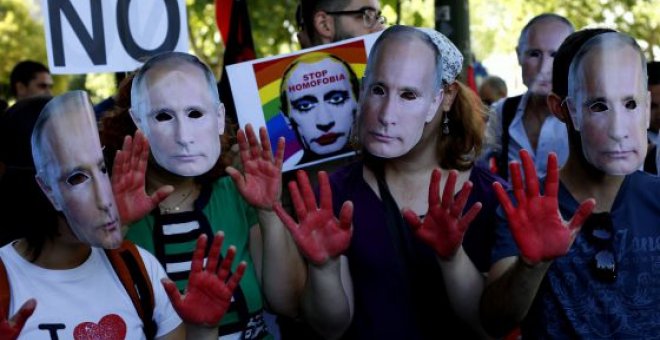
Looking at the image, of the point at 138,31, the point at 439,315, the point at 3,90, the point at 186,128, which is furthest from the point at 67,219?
the point at 3,90

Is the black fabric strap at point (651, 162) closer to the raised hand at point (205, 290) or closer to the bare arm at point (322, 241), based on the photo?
the bare arm at point (322, 241)

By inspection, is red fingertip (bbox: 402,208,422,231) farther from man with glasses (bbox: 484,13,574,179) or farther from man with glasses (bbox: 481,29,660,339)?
man with glasses (bbox: 484,13,574,179)

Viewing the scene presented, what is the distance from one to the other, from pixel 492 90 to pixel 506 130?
5096mm

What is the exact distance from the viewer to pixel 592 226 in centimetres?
279

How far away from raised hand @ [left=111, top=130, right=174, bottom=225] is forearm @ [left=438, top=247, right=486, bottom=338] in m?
0.86

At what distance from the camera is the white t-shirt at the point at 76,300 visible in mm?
2523

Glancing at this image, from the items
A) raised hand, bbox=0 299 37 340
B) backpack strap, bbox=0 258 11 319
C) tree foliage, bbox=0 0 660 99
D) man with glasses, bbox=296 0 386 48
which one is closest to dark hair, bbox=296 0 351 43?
man with glasses, bbox=296 0 386 48

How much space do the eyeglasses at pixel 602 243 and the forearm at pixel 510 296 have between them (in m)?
0.19

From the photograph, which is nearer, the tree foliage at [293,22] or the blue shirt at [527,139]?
the blue shirt at [527,139]

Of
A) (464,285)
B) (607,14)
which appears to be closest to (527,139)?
(464,285)

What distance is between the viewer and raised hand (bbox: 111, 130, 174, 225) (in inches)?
109

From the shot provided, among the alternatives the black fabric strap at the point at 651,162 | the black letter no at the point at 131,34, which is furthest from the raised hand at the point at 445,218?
the black letter no at the point at 131,34

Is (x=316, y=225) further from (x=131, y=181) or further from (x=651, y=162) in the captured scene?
(x=651, y=162)

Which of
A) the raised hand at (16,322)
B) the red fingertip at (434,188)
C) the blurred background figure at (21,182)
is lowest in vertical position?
the raised hand at (16,322)
